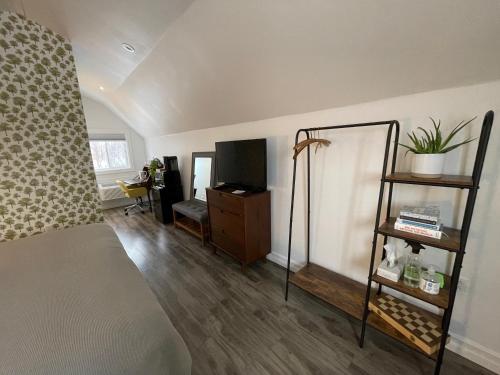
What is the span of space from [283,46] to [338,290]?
193 centimetres

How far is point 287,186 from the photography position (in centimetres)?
219

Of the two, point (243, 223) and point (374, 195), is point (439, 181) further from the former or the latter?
point (243, 223)

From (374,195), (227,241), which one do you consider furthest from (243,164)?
(374,195)

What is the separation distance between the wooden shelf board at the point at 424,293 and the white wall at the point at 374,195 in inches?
9.7

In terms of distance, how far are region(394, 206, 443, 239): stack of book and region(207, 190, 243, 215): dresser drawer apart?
135 cm

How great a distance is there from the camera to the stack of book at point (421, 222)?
114 cm

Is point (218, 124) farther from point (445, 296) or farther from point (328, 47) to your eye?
point (445, 296)

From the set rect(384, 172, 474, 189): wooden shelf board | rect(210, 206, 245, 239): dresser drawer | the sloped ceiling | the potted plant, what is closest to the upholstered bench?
rect(210, 206, 245, 239): dresser drawer

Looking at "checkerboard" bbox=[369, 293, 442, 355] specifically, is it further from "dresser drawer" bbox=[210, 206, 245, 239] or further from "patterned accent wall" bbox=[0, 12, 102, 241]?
A: "patterned accent wall" bbox=[0, 12, 102, 241]

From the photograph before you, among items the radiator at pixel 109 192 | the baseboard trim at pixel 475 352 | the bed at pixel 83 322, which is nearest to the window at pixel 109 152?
the radiator at pixel 109 192

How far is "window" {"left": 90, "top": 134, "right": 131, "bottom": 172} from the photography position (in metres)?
4.75

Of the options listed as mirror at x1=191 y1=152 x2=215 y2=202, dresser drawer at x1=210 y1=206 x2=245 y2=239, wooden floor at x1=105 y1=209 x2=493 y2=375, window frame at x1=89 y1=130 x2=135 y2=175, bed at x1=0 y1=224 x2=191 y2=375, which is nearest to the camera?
bed at x1=0 y1=224 x2=191 y2=375

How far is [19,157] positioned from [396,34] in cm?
283

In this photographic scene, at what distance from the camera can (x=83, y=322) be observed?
2.48ft
